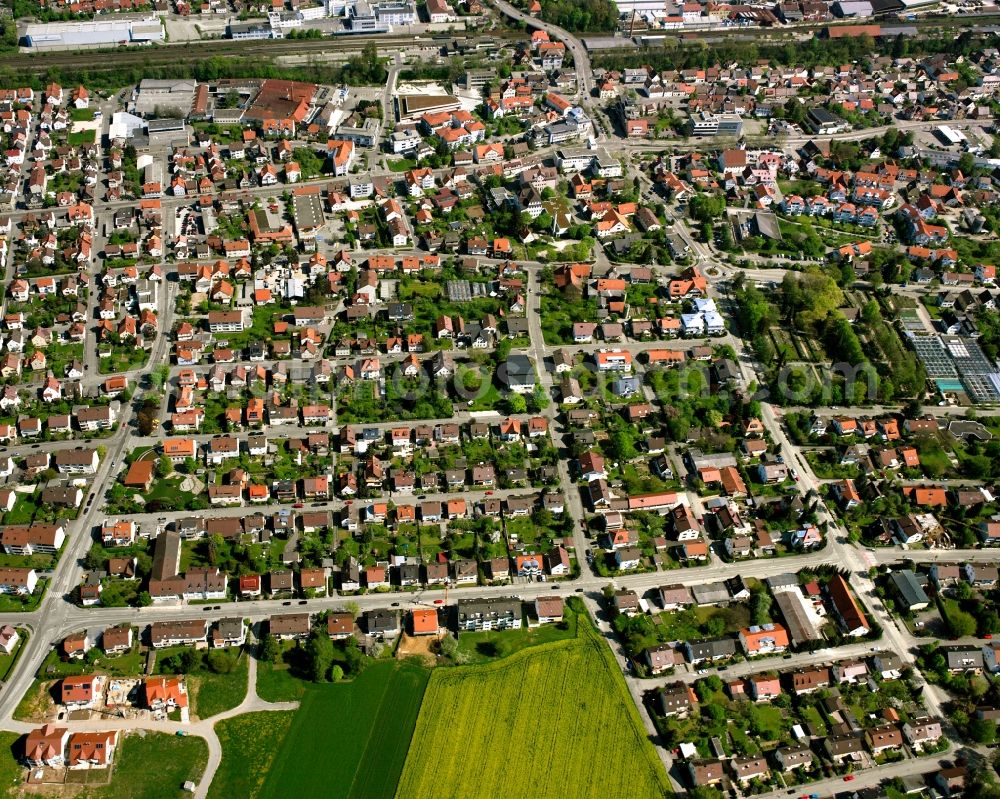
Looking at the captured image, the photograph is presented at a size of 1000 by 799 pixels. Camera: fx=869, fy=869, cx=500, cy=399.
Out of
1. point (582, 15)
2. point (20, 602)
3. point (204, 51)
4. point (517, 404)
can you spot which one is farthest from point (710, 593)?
point (204, 51)

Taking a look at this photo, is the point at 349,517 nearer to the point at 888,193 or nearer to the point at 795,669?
the point at 795,669

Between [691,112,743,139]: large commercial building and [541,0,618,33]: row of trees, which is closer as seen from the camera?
[691,112,743,139]: large commercial building

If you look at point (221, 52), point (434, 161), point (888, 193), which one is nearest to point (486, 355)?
point (434, 161)

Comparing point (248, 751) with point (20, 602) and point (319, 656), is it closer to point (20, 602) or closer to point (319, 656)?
point (319, 656)

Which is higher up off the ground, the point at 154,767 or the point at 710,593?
the point at 710,593

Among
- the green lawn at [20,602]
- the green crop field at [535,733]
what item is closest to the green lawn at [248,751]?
the green crop field at [535,733]

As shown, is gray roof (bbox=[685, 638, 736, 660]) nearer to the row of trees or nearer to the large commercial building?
the large commercial building

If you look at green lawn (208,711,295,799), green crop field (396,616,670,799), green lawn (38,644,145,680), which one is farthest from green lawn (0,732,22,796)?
green crop field (396,616,670,799)
